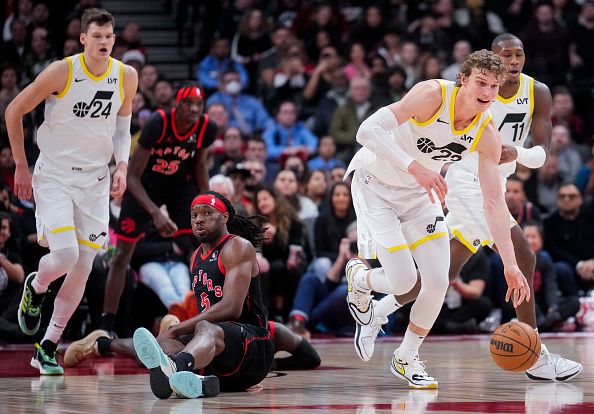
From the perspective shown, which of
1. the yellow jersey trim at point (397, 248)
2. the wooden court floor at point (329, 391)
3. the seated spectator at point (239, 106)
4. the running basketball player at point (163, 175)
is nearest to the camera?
the wooden court floor at point (329, 391)

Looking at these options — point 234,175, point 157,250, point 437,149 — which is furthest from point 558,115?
point 437,149

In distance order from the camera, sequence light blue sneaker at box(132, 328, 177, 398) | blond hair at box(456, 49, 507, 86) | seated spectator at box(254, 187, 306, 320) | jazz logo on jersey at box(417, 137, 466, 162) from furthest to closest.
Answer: seated spectator at box(254, 187, 306, 320) < jazz logo on jersey at box(417, 137, 466, 162) < blond hair at box(456, 49, 507, 86) < light blue sneaker at box(132, 328, 177, 398)

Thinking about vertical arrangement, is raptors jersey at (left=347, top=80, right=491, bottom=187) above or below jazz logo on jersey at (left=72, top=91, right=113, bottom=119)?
above

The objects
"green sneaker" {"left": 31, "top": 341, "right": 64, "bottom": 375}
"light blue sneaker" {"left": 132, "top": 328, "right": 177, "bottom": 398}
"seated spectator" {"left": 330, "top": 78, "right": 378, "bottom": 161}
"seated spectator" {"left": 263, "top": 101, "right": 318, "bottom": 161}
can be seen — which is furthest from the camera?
"seated spectator" {"left": 330, "top": 78, "right": 378, "bottom": 161}

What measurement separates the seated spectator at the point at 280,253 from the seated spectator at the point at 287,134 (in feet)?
7.90

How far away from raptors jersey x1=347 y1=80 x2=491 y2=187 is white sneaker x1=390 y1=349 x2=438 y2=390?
106 centimetres

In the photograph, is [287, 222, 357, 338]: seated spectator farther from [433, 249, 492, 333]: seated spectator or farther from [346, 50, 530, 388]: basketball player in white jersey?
[346, 50, 530, 388]: basketball player in white jersey

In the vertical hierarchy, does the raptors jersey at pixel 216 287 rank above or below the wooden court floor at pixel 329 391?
above

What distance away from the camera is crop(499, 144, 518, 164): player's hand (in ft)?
22.0

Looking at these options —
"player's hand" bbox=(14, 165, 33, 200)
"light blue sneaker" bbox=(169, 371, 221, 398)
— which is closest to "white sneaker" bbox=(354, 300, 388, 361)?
"light blue sneaker" bbox=(169, 371, 221, 398)

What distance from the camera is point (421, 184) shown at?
596cm

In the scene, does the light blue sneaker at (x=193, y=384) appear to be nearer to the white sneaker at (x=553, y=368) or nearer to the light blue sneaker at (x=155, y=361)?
the light blue sneaker at (x=155, y=361)

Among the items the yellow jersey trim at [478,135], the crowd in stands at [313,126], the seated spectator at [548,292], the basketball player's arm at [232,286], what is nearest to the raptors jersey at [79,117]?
the basketball player's arm at [232,286]

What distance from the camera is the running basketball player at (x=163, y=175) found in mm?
8648
